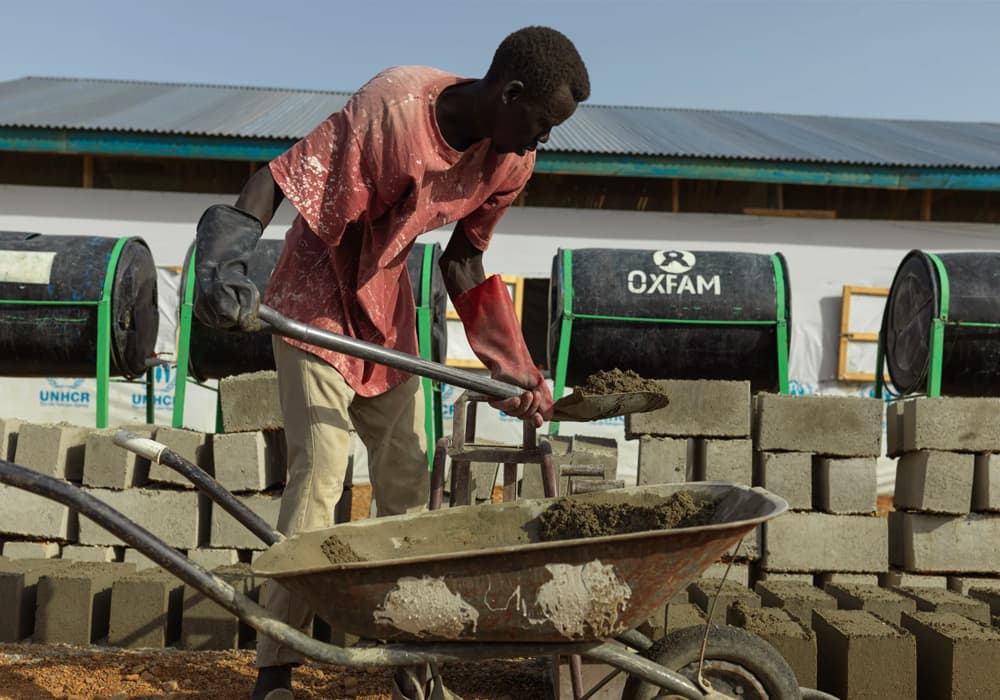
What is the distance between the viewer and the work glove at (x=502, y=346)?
2947mm

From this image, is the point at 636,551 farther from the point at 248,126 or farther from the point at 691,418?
the point at 248,126

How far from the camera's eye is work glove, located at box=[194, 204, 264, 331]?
2125mm

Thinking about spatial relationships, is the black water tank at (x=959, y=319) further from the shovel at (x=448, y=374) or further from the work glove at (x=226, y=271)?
the work glove at (x=226, y=271)

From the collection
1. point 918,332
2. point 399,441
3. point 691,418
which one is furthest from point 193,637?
point 918,332

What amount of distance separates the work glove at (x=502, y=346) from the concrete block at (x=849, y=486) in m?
3.07

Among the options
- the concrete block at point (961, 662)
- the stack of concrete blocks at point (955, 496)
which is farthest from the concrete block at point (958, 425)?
the concrete block at point (961, 662)

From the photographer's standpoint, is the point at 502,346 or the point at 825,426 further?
the point at 825,426

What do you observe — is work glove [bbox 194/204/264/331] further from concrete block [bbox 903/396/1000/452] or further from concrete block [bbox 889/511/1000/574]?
concrete block [bbox 889/511/1000/574]

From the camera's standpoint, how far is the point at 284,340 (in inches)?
110

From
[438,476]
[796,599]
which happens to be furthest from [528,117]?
[796,599]

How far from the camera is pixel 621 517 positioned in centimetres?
261

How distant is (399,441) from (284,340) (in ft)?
1.81

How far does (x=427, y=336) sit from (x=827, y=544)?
3.13 metres

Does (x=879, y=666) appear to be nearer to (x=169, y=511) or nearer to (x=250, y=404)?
(x=250, y=404)
